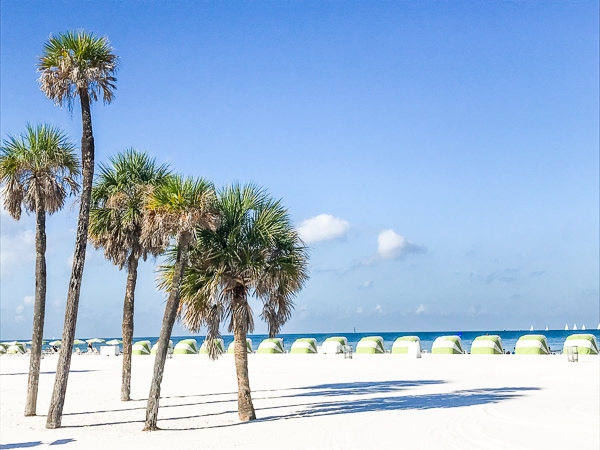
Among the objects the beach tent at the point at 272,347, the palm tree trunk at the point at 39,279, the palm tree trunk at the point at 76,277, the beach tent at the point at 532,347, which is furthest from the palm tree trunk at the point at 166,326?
the beach tent at the point at 272,347

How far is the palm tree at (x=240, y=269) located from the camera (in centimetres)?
1571

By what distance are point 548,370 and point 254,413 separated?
48.6ft

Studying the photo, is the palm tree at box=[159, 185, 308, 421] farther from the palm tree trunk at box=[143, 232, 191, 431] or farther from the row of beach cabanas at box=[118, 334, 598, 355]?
the row of beach cabanas at box=[118, 334, 598, 355]

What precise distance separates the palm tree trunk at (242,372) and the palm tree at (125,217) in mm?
5340

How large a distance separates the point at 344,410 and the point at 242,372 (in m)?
2.76

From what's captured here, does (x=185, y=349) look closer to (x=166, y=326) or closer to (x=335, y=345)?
(x=335, y=345)

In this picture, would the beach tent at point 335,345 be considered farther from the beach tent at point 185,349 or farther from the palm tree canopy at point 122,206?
the palm tree canopy at point 122,206

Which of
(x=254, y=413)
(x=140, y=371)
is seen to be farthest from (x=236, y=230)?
(x=140, y=371)

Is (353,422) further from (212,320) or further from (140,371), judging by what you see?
(140,371)

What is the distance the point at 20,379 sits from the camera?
3017cm

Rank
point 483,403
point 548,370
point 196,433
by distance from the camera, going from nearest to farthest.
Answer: point 196,433 → point 483,403 → point 548,370

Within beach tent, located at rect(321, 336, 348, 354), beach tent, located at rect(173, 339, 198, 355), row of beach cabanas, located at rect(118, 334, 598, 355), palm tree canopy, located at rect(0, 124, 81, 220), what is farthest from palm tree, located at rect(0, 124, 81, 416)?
beach tent, located at rect(173, 339, 198, 355)

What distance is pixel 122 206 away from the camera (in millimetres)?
20297

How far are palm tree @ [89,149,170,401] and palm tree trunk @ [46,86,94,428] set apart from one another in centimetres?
341
